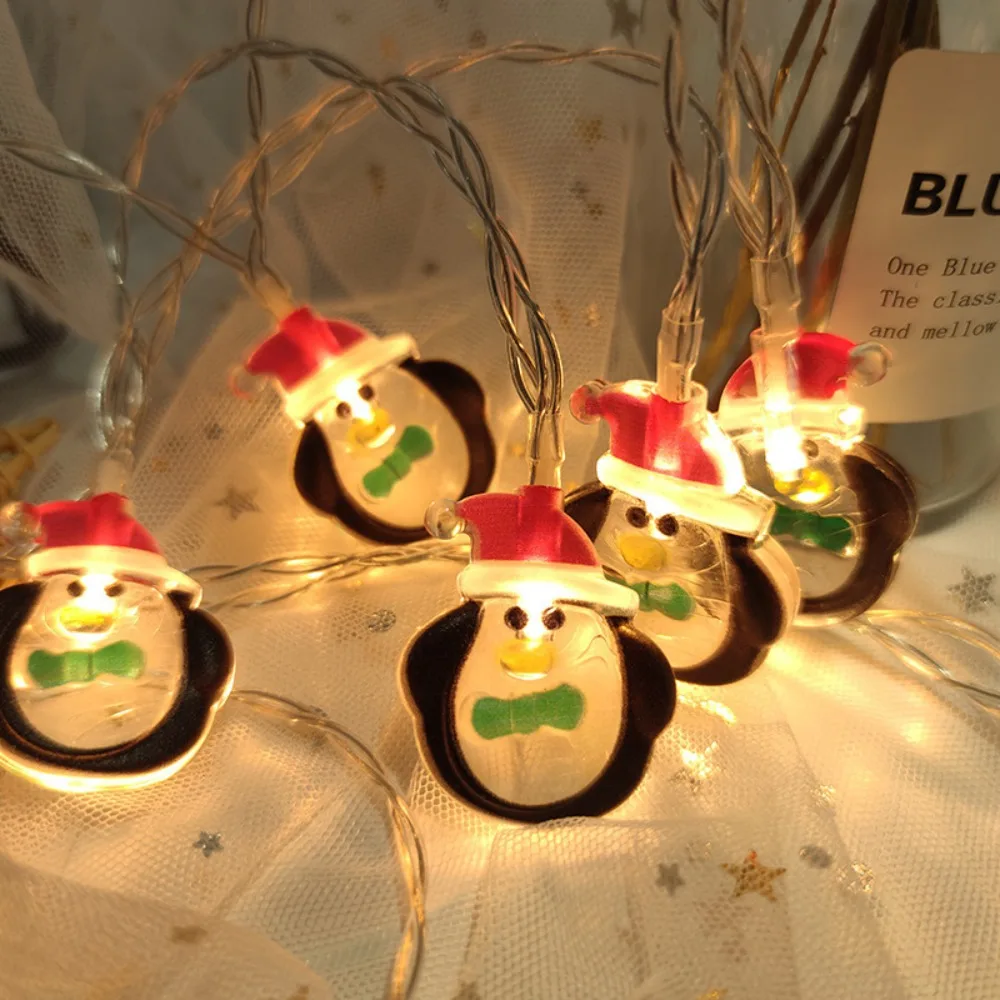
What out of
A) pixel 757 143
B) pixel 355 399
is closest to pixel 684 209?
pixel 757 143

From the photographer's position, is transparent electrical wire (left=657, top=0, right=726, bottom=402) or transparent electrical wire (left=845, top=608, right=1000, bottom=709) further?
transparent electrical wire (left=845, top=608, right=1000, bottom=709)

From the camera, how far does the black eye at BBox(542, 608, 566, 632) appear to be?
0.99ft

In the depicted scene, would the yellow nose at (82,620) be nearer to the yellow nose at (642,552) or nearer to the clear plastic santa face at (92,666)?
the clear plastic santa face at (92,666)

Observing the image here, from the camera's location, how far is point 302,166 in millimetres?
359

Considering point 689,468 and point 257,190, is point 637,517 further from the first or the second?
point 257,190

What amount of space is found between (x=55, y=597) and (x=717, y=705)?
0.23 metres

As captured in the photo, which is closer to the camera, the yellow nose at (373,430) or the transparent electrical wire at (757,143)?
the transparent electrical wire at (757,143)

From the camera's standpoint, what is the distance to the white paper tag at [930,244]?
0.30m

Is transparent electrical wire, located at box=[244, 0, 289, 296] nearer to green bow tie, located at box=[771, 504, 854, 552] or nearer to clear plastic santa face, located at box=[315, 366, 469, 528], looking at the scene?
clear plastic santa face, located at box=[315, 366, 469, 528]

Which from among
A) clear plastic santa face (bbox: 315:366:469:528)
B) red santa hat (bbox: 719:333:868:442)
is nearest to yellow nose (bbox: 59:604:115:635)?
clear plastic santa face (bbox: 315:366:469:528)

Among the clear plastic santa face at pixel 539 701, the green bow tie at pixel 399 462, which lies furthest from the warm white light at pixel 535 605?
the green bow tie at pixel 399 462

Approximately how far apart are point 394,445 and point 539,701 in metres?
0.12

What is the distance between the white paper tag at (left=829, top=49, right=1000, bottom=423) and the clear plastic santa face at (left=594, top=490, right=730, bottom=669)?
103 millimetres

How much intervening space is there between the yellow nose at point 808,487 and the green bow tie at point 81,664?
9.0 inches
